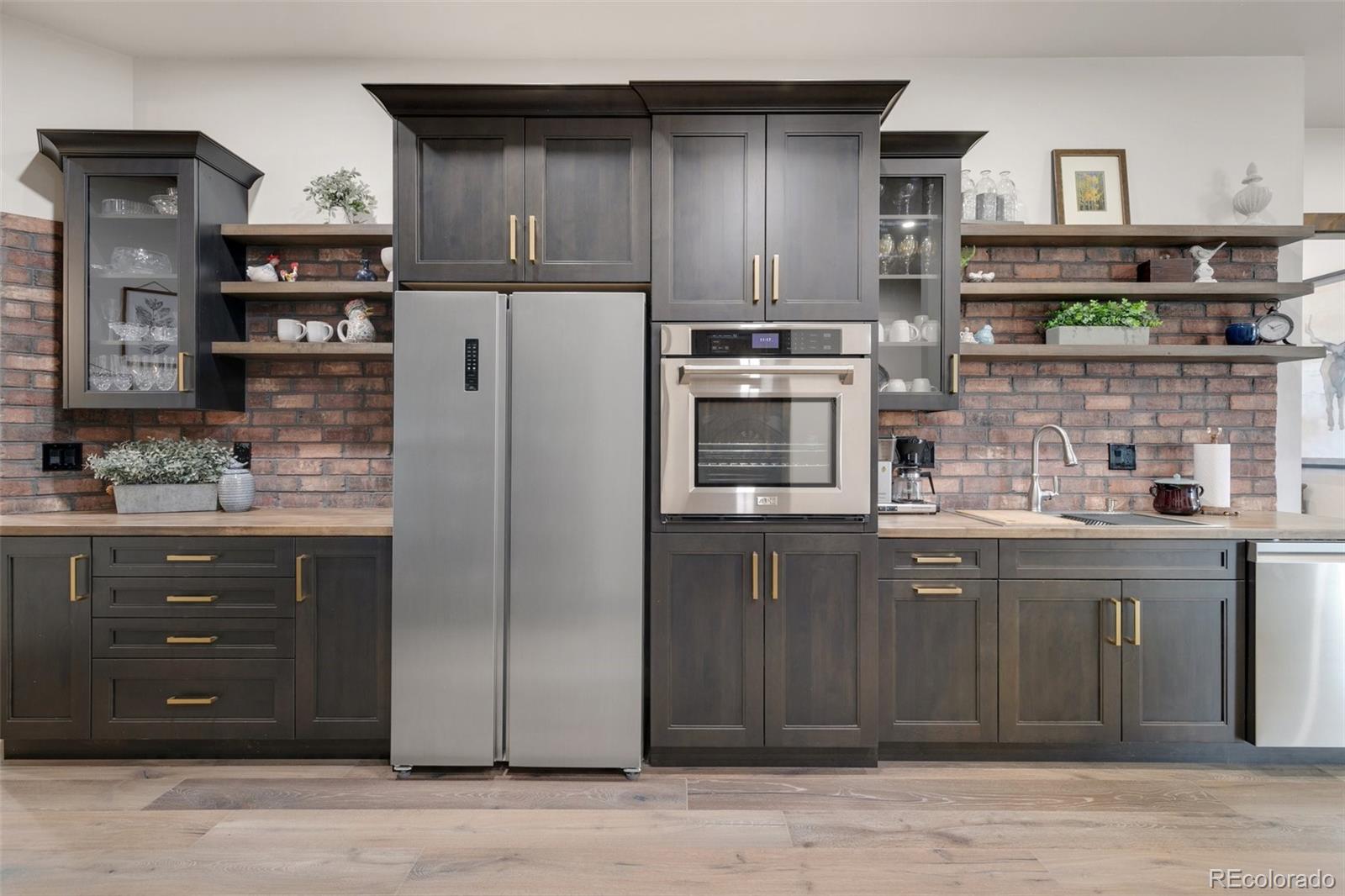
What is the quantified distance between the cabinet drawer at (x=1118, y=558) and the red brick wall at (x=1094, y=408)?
584 millimetres

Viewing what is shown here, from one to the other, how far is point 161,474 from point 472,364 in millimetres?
1486

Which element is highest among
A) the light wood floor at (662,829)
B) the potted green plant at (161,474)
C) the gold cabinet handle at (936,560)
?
the potted green plant at (161,474)

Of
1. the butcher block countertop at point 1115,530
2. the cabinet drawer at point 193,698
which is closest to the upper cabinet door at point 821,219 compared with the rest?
the butcher block countertop at point 1115,530

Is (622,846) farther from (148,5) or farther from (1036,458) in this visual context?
(148,5)

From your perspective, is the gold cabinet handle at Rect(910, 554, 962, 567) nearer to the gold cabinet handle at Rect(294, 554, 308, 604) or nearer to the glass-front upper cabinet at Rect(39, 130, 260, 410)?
the gold cabinet handle at Rect(294, 554, 308, 604)

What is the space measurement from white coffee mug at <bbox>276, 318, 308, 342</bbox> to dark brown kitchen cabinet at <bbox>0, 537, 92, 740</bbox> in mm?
1028

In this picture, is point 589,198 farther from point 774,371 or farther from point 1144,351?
point 1144,351

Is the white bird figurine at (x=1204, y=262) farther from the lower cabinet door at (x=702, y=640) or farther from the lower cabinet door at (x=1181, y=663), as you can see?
the lower cabinet door at (x=702, y=640)

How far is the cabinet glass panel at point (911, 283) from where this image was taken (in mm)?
2662

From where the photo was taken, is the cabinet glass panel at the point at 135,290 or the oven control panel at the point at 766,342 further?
the cabinet glass panel at the point at 135,290

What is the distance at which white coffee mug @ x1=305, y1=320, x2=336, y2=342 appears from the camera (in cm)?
275

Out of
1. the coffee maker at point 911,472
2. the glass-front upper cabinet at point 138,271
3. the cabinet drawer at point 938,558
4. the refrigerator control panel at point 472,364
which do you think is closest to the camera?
the refrigerator control panel at point 472,364

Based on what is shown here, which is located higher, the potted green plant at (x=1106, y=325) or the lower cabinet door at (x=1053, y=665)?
the potted green plant at (x=1106, y=325)

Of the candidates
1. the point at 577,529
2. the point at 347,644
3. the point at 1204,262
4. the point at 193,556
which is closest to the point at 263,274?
the point at 193,556
